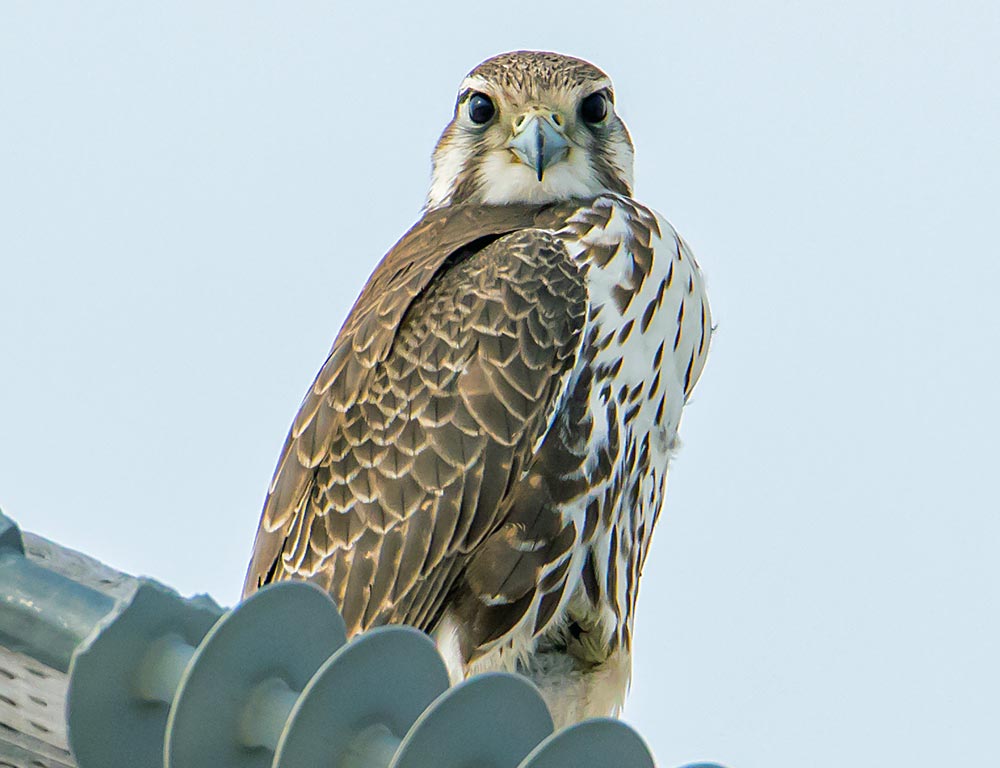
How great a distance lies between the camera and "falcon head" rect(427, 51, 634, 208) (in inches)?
165

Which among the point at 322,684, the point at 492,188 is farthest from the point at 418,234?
the point at 322,684

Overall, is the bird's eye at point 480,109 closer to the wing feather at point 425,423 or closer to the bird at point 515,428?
the bird at point 515,428

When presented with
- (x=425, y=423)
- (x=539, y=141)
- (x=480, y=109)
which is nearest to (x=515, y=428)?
(x=425, y=423)

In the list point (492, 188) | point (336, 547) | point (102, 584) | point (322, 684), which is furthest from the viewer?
point (492, 188)

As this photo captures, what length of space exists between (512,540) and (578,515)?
0.56 ft

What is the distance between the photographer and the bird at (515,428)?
3.66m

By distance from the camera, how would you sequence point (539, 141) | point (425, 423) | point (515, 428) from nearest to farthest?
point (515, 428) < point (425, 423) < point (539, 141)

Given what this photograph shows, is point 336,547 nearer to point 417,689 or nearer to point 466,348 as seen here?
point 466,348

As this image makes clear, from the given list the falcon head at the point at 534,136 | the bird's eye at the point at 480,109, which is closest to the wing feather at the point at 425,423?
the falcon head at the point at 534,136

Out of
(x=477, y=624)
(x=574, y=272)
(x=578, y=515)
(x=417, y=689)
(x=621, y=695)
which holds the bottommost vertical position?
(x=621, y=695)

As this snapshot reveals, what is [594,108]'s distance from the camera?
438 cm

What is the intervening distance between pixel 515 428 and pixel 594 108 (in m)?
1.18

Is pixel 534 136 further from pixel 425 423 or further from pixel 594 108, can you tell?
pixel 425 423

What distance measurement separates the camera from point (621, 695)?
3896 millimetres
